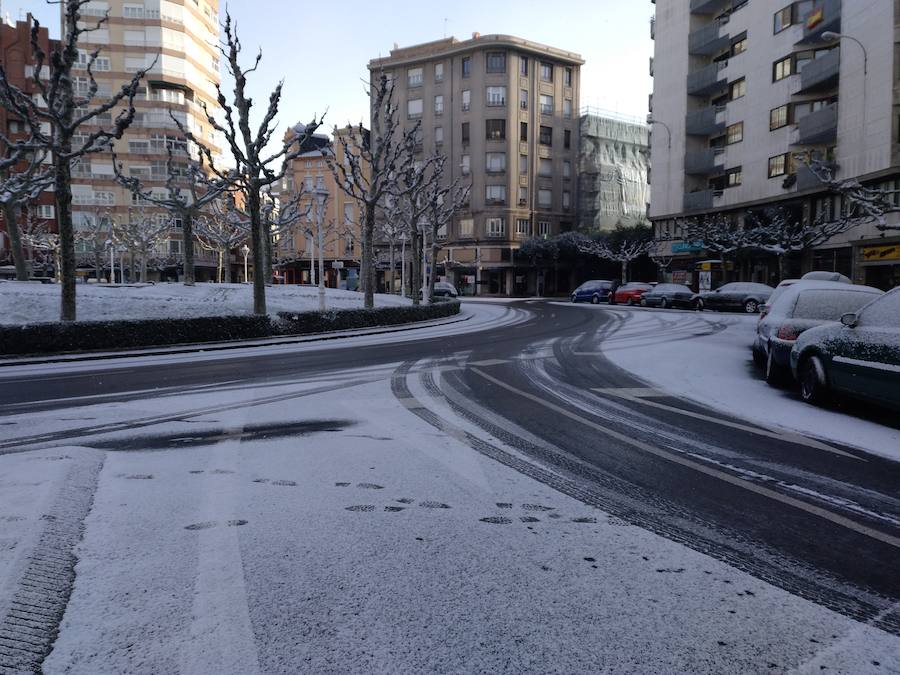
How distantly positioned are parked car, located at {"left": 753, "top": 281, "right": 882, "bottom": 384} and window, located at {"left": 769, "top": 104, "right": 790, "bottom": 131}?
99.5 feet

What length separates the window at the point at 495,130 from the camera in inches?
2514

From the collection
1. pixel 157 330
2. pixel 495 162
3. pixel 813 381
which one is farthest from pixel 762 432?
pixel 495 162

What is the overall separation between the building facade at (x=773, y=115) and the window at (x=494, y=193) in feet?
60.5

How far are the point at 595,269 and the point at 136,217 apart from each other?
41.9 meters

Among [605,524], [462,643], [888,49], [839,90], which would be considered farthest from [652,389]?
[839,90]

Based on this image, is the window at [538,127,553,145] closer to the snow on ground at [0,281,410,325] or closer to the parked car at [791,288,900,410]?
the snow on ground at [0,281,410,325]

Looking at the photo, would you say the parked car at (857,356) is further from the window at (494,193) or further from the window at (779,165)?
the window at (494,193)

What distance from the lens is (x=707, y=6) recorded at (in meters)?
43.5

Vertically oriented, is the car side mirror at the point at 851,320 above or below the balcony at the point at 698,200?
below

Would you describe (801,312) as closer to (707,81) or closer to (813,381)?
(813,381)

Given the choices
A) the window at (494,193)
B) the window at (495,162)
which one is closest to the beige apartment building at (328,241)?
the window at (494,193)

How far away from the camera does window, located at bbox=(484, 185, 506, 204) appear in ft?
209

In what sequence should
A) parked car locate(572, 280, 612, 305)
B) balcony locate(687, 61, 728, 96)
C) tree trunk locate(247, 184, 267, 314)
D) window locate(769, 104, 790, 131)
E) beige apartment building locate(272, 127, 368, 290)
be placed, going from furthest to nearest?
1. beige apartment building locate(272, 127, 368, 290)
2. balcony locate(687, 61, 728, 96)
3. parked car locate(572, 280, 612, 305)
4. window locate(769, 104, 790, 131)
5. tree trunk locate(247, 184, 267, 314)

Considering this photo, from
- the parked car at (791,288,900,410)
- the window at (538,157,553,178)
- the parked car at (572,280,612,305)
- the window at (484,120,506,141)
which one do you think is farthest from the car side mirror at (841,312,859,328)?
the window at (538,157,553,178)
